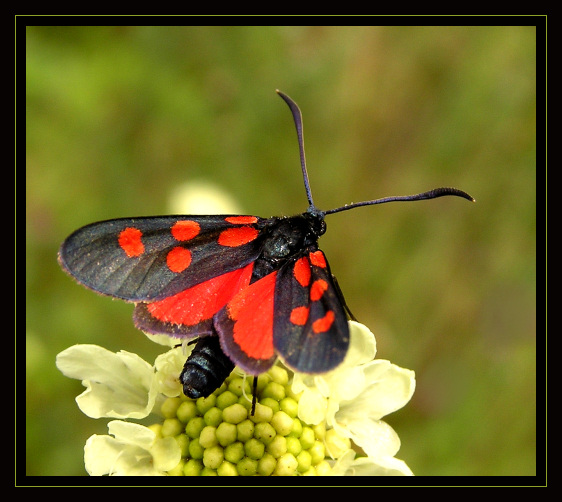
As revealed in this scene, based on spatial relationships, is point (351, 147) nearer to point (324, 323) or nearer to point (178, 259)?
point (178, 259)

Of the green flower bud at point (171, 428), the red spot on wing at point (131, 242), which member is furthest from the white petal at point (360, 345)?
the red spot on wing at point (131, 242)

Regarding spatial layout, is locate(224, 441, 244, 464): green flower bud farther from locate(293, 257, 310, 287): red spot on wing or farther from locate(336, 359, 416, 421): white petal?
locate(293, 257, 310, 287): red spot on wing

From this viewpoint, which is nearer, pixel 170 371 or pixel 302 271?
pixel 302 271

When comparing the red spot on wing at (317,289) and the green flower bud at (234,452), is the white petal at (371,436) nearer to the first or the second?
the green flower bud at (234,452)

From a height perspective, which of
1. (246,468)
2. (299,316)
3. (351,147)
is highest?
(351,147)

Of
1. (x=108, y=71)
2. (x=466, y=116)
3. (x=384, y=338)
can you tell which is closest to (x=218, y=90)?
(x=108, y=71)

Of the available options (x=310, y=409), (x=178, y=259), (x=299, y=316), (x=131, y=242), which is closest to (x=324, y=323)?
(x=299, y=316)
